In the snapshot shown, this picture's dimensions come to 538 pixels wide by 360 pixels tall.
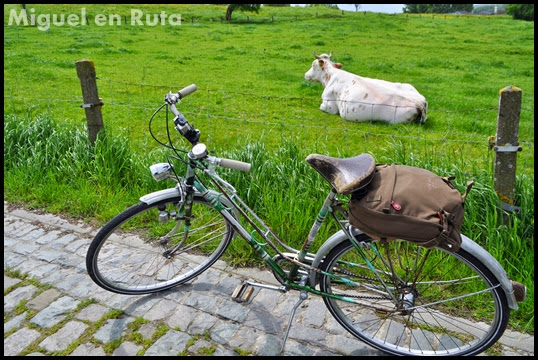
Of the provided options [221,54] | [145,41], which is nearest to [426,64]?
[221,54]

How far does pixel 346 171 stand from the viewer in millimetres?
2666

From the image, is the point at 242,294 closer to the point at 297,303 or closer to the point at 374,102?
the point at 297,303

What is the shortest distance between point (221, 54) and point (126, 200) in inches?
491

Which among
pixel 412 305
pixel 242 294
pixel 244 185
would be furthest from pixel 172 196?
pixel 412 305

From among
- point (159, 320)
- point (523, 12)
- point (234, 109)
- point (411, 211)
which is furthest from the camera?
point (523, 12)

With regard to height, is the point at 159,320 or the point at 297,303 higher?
the point at 297,303

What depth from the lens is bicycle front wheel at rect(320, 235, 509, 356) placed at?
9.31 ft

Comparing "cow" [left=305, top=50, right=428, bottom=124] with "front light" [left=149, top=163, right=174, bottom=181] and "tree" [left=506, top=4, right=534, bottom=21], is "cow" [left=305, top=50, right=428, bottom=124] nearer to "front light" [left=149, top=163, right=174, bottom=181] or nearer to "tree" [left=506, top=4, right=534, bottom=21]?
"front light" [left=149, top=163, right=174, bottom=181]

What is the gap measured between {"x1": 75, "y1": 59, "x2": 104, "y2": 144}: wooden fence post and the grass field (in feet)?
0.63

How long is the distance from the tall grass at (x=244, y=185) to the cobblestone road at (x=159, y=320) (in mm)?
460

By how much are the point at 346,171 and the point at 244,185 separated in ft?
6.69

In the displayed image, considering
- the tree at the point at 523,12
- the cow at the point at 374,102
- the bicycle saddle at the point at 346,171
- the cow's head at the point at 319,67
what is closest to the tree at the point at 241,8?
the cow's head at the point at 319,67

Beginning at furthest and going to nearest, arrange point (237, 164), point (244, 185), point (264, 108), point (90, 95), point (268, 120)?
point (268, 120)
point (264, 108)
point (90, 95)
point (244, 185)
point (237, 164)

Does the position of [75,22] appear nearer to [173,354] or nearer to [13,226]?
[13,226]
